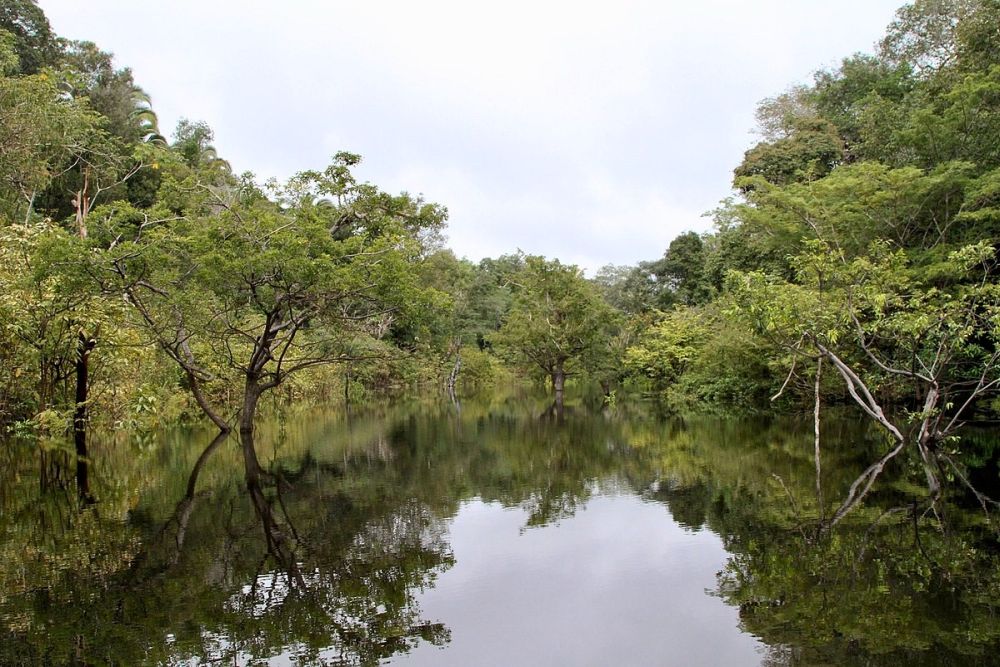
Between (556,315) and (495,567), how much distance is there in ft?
77.5

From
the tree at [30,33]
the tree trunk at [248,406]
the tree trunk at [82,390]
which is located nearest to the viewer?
the tree trunk at [82,390]

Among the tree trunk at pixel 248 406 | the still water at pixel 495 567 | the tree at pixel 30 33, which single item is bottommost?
the still water at pixel 495 567

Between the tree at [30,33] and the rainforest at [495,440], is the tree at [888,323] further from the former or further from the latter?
the tree at [30,33]

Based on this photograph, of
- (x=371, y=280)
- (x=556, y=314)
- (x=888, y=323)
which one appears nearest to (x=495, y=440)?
(x=371, y=280)

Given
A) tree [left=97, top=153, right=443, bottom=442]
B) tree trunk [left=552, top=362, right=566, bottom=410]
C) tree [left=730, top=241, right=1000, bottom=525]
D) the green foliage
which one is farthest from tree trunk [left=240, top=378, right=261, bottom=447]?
tree trunk [left=552, top=362, right=566, bottom=410]

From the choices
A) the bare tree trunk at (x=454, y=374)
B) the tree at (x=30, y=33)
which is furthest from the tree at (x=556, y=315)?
the tree at (x=30, y=33)

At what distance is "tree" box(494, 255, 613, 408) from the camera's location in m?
30.1

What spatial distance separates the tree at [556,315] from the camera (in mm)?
30078

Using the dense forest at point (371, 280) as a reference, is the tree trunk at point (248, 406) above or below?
below

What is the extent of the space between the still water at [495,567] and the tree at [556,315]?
1687 cm

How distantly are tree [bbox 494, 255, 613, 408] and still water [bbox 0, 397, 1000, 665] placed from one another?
16.9m

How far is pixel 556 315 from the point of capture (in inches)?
1204

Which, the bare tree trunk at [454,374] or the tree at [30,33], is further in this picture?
the bare tree trunk at [454,374]

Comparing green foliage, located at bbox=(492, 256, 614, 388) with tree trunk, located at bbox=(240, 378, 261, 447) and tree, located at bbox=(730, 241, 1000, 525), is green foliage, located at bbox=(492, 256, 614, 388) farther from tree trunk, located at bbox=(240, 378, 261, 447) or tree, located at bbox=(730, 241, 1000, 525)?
tree trunk, located at bbox=(240, 378, 261, 447)
